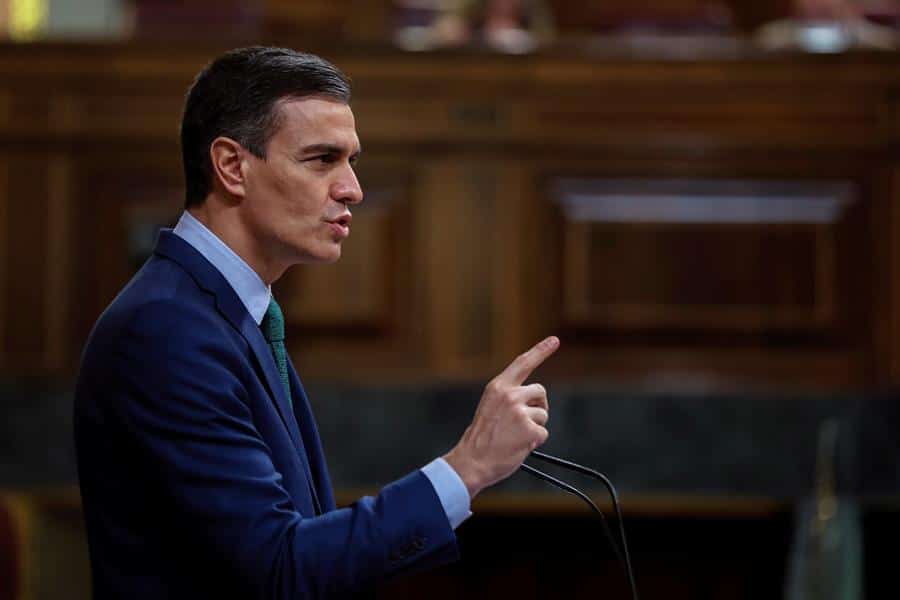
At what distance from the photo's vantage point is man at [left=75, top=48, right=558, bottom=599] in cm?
142

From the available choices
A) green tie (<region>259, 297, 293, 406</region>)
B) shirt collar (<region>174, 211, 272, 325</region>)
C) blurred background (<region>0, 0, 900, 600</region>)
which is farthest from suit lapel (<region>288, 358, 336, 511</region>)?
blurred background (<region>0, 0, 900, 600</region>)

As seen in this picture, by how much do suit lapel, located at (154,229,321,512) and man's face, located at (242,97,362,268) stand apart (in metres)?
0.07

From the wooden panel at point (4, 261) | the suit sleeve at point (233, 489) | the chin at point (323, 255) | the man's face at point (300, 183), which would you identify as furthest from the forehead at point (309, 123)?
the wooden panel at point (4, 261)

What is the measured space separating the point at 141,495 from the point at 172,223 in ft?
6.69

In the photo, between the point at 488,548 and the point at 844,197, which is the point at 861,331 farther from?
the point at 488,548

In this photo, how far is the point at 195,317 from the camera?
1.48 metres

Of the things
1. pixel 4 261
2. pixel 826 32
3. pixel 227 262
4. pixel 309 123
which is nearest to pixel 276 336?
pixel 227 262

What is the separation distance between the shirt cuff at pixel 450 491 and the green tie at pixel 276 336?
0.22m

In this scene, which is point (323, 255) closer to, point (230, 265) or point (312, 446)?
point (230, 265)

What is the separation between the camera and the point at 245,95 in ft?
5.12

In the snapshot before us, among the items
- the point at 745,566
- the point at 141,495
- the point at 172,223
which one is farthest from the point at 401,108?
the point at 141,495

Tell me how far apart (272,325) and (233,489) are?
0.90 ft

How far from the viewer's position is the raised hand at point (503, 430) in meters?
1.45

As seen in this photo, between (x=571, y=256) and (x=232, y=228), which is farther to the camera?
(x=571, y=256)
